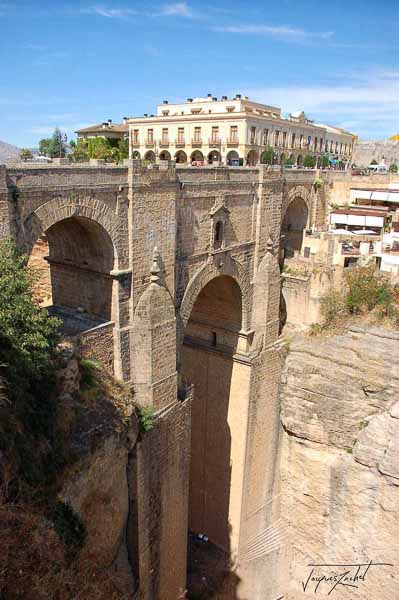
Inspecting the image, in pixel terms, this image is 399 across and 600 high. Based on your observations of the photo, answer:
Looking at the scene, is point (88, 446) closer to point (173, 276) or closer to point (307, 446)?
point (173, 276)

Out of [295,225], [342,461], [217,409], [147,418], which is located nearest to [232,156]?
[295,225]

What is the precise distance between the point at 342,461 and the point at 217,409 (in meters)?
4.13

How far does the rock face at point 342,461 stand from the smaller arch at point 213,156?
67.3 ft

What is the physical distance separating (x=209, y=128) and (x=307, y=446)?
24162 millimetres

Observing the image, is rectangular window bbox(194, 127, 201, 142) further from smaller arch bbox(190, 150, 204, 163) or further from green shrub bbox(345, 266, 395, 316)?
green shrub bbox(345, 266, 395, 316)

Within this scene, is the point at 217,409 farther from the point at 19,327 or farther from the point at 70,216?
the point at 19,327

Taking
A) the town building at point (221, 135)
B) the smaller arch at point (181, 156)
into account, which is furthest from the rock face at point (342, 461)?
the smaller arch at point (181, 156)

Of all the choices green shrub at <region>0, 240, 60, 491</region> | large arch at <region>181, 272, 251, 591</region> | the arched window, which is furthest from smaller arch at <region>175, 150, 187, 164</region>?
green shrub at <region>0, 240, 60, 491</region>

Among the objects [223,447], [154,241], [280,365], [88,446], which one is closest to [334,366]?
[280,365]

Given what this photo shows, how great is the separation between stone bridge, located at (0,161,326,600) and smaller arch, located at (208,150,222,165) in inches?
618

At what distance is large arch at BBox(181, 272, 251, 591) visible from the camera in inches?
607

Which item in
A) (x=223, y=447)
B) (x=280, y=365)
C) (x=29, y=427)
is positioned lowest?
(x=223, y=447)

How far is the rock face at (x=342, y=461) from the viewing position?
13766 mm

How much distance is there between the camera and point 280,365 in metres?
16.2
